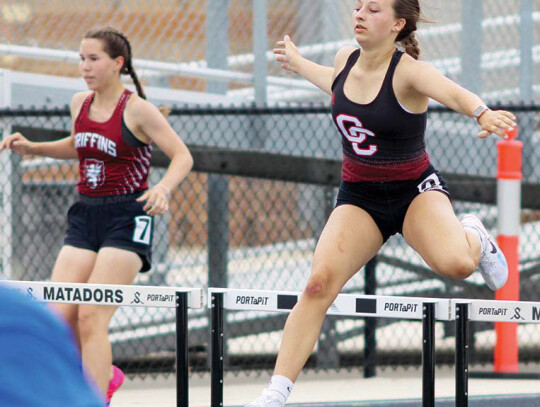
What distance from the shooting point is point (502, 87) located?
7.98 metres

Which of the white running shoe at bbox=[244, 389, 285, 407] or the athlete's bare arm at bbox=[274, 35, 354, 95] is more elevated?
the athlete's bare arm at bbox=[274, 35, 354, 95]

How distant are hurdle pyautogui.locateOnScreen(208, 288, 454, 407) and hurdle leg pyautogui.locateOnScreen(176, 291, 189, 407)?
0.13 m

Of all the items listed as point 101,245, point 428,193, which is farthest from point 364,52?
point 101,245

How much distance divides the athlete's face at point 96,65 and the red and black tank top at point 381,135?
1442 millimetres

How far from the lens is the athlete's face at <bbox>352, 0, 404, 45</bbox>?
13.1ft

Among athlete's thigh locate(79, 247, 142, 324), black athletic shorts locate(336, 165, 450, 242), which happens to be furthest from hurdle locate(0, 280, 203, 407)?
black athletic shorts locate(336, 165, 450, 242)

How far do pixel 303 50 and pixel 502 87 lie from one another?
173 cm

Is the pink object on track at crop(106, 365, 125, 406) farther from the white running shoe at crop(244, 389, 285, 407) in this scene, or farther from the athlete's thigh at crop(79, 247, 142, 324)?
the white running shoe at crop(244, 389, 285, 407)

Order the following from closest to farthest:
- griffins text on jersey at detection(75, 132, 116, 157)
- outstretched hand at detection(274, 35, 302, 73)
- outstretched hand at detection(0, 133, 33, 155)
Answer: outstretched hand at detection(274, 35, 302, 73) < griffins text on jersey at detection(75, 132, 116, 157) < outstretched hand at detection(0, 133, 33, 155)

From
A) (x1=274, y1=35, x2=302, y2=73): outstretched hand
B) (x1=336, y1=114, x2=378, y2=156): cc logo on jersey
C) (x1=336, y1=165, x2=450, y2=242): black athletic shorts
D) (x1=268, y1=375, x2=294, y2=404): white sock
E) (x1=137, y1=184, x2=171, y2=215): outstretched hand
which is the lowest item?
(x1=268, y1=375, x2=294, y2=404): white sock

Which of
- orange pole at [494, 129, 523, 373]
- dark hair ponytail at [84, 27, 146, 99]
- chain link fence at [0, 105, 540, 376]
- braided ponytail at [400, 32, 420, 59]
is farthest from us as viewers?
chain link fence at [0, 105, 540, 376]

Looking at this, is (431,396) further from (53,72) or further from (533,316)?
(53,72)

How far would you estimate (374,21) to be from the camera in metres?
4.00

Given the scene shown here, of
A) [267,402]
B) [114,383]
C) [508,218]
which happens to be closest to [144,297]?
[114,383]
